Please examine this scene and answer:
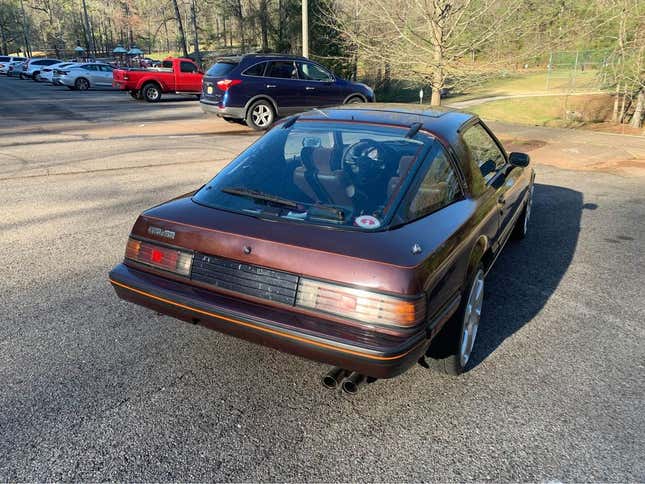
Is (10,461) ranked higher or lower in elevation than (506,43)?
lower

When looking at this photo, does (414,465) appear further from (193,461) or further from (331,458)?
(193,461)

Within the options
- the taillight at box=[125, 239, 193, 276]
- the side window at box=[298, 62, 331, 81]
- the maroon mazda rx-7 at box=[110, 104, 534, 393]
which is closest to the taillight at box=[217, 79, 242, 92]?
the side window at box=[298, 62, 331, 81]

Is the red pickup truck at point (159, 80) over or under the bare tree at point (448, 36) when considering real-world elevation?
under

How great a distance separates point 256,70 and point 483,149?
34.7 ft

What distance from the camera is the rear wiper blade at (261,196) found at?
9.36 feet

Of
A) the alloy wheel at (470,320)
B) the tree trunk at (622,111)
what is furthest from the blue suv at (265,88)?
the alloy wheel at (470,320)

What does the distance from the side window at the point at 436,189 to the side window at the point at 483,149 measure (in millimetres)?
447

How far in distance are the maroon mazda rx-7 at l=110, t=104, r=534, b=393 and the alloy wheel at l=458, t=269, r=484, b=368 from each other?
0.04 ft

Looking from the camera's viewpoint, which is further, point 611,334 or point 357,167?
point 611,334

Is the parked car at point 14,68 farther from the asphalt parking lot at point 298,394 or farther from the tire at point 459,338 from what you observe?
the tire at point 459,338

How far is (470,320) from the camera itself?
314 cm

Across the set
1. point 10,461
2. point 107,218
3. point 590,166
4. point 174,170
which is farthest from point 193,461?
point 590,166

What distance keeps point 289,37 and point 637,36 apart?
22.6 metres

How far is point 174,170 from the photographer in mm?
8461
